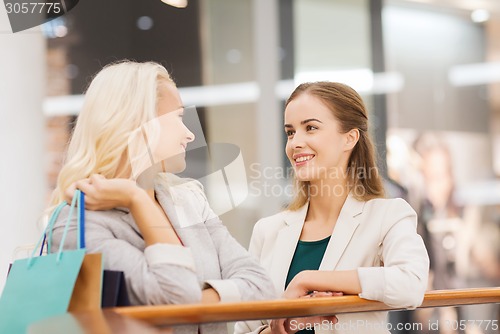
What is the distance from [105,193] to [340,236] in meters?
0.53

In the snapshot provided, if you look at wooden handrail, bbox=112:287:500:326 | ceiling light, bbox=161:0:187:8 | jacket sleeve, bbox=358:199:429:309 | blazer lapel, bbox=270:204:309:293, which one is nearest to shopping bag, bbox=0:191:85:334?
wooden handrail, bbox=112:287:500:326

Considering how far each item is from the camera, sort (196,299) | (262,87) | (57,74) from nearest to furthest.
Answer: (196,299), (57,74), (262,87)

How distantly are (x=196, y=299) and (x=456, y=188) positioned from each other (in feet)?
8.95

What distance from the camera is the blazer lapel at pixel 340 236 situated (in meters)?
1.69

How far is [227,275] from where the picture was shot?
155cm

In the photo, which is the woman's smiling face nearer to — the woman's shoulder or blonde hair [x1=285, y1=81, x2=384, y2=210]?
blonde hair [x1=285, y1=81, x2=384, y2=210]

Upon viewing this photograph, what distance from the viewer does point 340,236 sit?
170 centimetres

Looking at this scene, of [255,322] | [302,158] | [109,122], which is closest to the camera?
[109,122]

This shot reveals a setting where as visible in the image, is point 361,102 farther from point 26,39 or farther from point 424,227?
point 424,227

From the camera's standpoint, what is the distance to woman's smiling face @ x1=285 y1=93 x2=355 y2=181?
1.72 m

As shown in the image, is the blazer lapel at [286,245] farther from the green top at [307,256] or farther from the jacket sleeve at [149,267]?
the jacket sleeve at [149,267]

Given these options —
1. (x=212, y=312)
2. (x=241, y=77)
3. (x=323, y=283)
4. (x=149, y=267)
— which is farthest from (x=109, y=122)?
(x=241, y=77)

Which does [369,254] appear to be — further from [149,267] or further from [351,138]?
[149,267]

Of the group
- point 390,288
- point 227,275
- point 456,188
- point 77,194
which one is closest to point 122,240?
point 77,194
